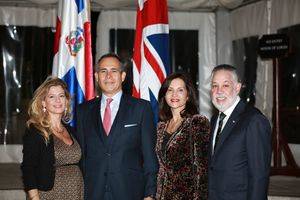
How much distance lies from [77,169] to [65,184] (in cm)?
14

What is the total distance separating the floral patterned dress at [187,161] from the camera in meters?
2.99

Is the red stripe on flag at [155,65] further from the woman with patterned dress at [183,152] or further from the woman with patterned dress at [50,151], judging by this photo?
the woman with patterned dress at [50,151]

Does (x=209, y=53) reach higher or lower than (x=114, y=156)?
higher

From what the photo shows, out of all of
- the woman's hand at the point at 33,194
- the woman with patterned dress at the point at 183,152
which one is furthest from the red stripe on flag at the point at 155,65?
the woman's hand at the point at 33,194

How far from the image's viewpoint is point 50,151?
288cm

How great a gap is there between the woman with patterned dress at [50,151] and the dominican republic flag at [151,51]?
1.32 m

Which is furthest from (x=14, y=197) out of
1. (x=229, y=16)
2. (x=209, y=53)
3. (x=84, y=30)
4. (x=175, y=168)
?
(x=229, y=16)

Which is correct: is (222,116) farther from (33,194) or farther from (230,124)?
(33,194)

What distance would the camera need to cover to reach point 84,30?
418 centimetres

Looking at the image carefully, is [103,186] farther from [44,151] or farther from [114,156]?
[44,151]

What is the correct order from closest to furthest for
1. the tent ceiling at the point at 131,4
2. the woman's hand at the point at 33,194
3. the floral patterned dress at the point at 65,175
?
the woman's hand at the point at 33,194 → the floral patterned dress at the point at 65,175 → the tent ceiling at the point at 131,4

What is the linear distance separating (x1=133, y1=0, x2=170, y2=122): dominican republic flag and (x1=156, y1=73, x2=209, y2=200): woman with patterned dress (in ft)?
3.57

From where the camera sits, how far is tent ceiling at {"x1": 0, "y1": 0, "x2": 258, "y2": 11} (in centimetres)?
622

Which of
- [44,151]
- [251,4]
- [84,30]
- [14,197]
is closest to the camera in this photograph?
[44,151]
